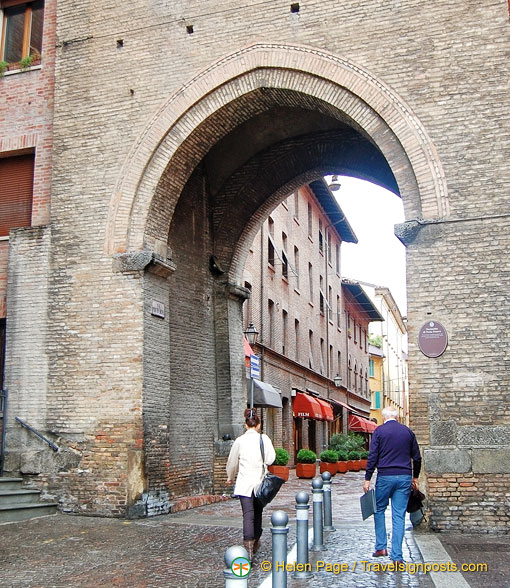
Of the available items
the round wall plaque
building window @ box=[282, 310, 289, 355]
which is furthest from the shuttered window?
building window @ box=[282, 310, 289, 355]

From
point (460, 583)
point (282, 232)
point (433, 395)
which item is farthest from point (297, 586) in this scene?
point (282, 232)

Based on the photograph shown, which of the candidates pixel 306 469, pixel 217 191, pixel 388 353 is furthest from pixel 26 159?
pixel 388 353

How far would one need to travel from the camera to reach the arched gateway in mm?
12188

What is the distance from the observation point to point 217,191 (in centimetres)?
1655

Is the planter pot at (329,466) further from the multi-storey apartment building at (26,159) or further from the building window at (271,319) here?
the multi-storey apartment building at (26,159)

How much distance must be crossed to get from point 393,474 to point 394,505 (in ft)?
1.07

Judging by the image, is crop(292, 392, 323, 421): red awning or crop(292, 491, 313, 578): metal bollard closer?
crop(292, 491, 313, 578): metal bollard

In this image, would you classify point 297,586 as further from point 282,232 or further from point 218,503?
point 282,232

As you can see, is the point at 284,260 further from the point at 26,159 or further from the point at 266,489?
the point at 266,489

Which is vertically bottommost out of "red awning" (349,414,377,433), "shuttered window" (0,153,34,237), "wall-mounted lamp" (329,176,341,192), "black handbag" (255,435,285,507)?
"black handbag" (255,435,285,507)

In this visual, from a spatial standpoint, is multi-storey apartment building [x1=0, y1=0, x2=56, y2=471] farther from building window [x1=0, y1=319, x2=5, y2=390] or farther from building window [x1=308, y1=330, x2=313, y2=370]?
building window [x1=308, y1=330, x2=313, y2=370]

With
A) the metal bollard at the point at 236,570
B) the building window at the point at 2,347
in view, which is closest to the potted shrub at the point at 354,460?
the building window at the point at 2,347

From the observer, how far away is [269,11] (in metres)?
13.0

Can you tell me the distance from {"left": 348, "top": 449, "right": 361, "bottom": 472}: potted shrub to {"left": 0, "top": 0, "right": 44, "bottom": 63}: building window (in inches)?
689
